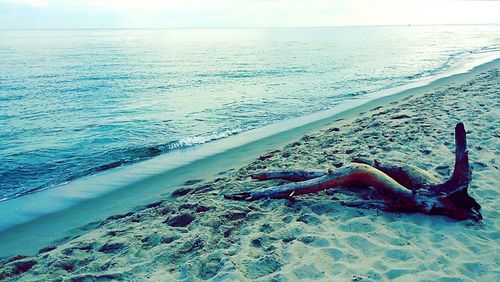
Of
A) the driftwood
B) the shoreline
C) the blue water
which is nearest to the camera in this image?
the driftwood

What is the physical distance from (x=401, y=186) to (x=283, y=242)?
1855 mm

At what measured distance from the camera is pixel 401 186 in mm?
5125

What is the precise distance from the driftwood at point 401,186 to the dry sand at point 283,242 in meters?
0.14

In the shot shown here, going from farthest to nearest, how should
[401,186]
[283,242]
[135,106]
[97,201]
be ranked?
[135,106]
[97,201]
[401,186]
[283,242]

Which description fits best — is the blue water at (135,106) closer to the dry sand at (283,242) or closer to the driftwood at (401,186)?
the dry sand at (283,242)

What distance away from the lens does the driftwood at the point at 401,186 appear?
15.3 ft

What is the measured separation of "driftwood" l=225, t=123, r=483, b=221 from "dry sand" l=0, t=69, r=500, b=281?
136 millimetres

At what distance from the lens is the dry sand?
12.9 feet

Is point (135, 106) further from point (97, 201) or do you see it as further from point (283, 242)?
point (283, 242)

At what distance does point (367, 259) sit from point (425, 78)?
70.3ft

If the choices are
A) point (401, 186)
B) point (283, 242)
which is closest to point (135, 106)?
point (283, 242)

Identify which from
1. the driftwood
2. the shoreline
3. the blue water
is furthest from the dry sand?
the blue water

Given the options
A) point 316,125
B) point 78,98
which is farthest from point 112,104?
point 316,125

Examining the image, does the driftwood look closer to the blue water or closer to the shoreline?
the shoreline
